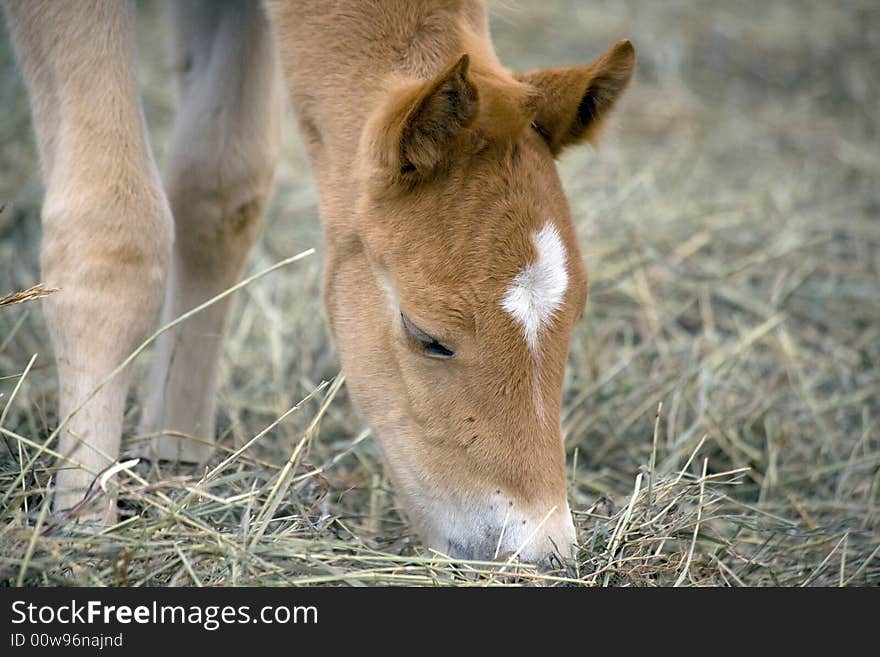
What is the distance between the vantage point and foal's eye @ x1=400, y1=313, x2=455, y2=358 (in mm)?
2398

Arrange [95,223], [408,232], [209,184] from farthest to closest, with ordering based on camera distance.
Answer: [209,184]
[95,223]
[408,232]

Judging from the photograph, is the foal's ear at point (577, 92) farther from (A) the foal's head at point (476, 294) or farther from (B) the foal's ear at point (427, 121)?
(B) the foal's ear at point (427, 121)

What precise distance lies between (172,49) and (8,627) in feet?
6.75

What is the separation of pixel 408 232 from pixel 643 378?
1946 millimetres

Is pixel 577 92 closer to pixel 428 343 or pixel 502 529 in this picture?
pixel 428 343

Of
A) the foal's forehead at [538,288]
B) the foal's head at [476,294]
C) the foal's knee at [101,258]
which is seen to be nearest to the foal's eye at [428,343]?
the foal's head at [476,294]

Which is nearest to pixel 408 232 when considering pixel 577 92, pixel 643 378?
pixel 577 92

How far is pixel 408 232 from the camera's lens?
245 centimetres

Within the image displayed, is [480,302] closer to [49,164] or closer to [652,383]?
[49,164]

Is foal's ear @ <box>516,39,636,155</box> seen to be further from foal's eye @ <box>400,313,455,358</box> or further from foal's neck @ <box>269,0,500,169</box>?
foal's eye @ <box>400,313,455,358</box>

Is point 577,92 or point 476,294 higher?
point 577,92

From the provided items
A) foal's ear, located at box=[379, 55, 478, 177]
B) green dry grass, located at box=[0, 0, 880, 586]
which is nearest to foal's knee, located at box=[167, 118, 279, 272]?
green dry grass, located at box=[0, 0, 880, 586]

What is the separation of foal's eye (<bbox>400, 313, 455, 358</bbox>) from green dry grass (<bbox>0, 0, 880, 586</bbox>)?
382 mm

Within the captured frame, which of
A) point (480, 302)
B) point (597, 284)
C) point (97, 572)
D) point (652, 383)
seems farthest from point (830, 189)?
point (97, 572)
